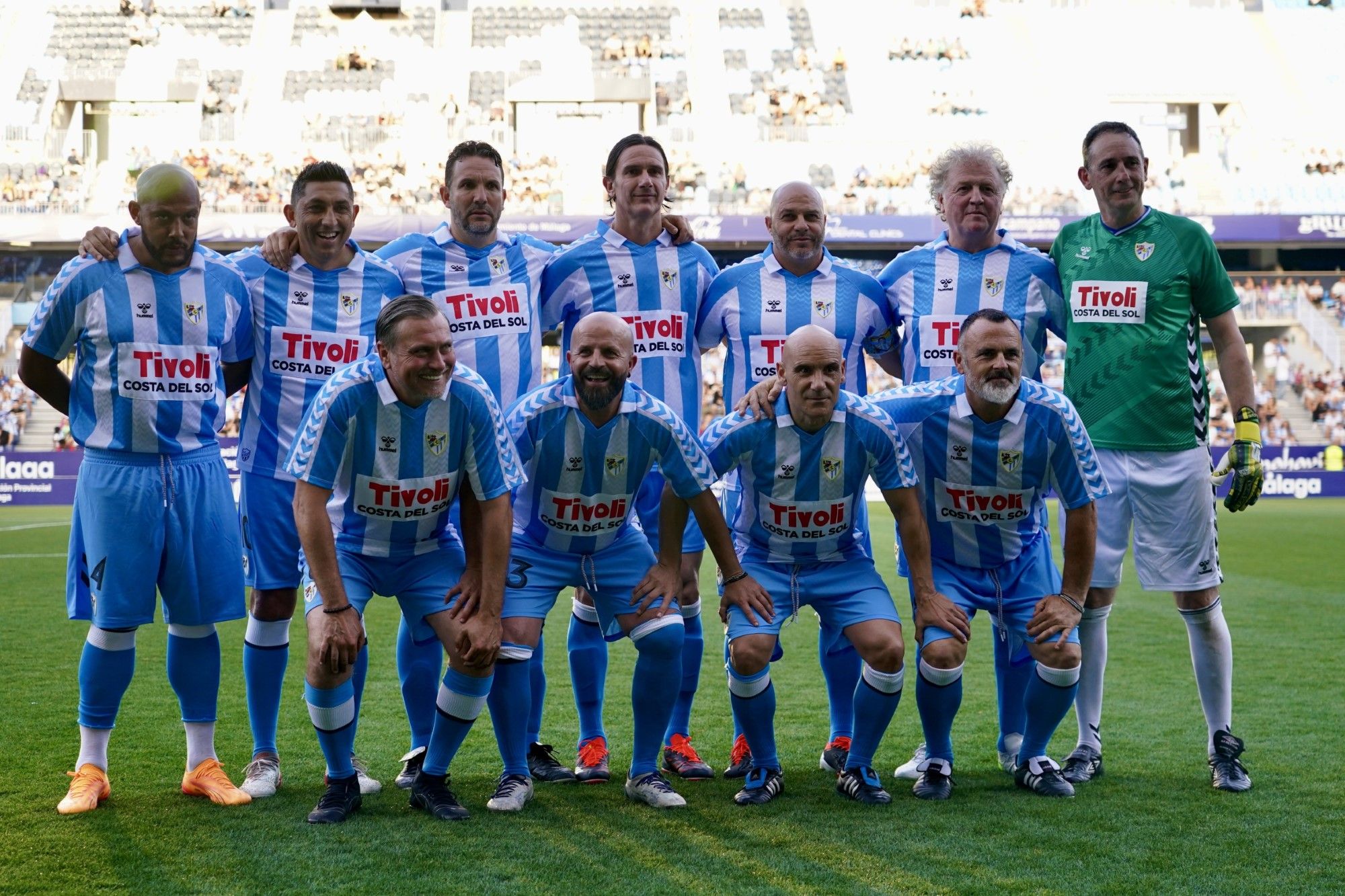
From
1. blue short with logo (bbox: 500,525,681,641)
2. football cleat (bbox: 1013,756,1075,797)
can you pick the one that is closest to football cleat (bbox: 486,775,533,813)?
blue short with logo (bbox: 500,525,681,641)

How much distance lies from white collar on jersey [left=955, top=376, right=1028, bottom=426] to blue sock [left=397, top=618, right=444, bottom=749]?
190 cm

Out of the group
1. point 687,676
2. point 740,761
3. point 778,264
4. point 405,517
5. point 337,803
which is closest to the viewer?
point 337,803

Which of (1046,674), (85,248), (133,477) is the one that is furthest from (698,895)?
(85,248)

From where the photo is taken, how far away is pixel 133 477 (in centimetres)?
425

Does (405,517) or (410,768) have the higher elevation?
(405,517)

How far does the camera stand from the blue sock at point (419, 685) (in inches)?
179

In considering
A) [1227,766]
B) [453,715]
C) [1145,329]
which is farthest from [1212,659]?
[453,715]

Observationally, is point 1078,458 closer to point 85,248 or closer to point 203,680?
point 203,680

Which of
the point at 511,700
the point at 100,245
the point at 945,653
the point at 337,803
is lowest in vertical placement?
the point at 337,803

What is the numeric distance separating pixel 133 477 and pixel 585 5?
3252 cm

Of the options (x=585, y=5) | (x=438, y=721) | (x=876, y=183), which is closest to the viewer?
(x=438, y=721)

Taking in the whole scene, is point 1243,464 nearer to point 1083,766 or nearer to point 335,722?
point 1083,766

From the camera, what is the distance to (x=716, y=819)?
4.07 meters

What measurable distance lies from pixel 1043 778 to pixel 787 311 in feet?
6.18
